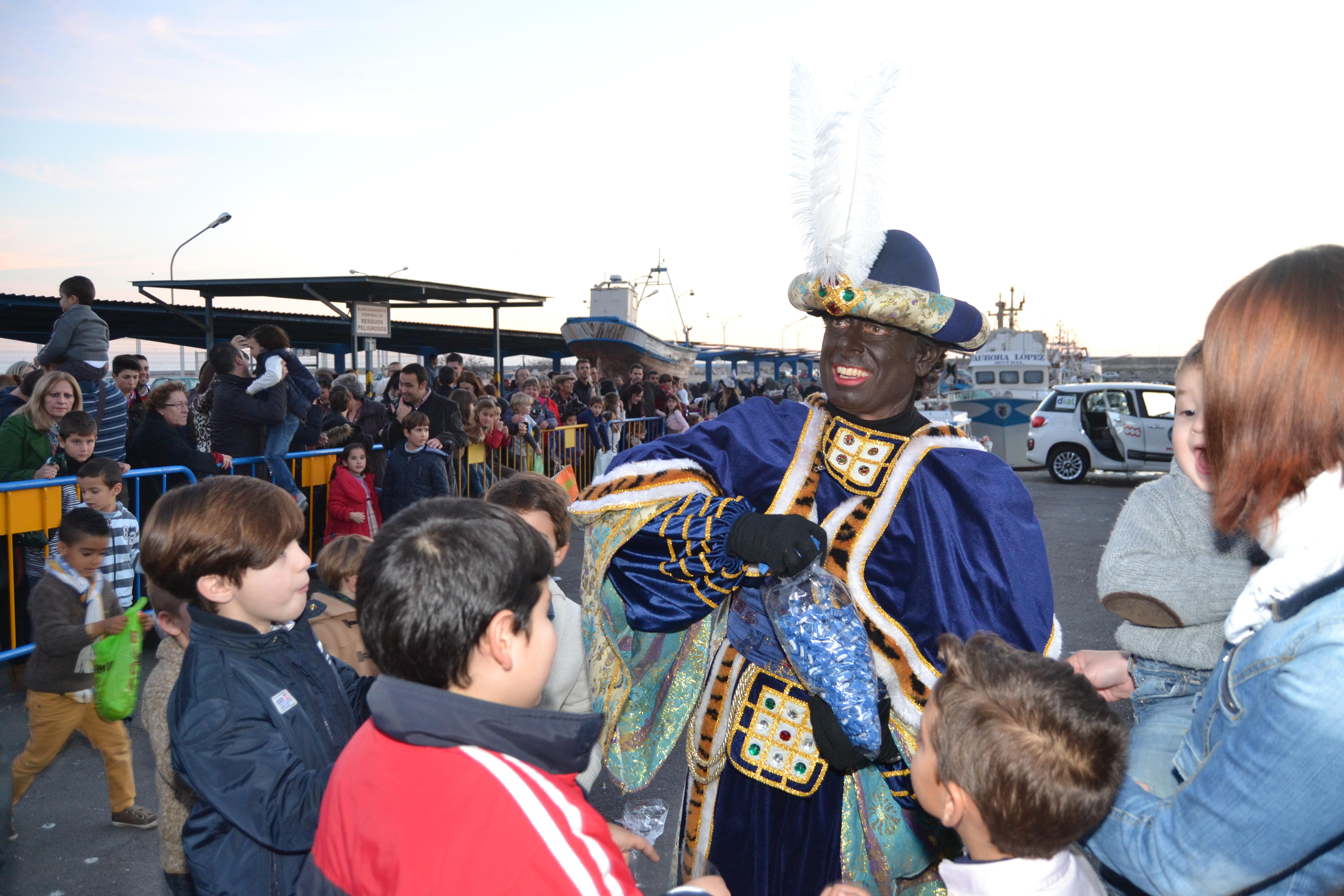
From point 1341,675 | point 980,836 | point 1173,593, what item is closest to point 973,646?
point 980,836

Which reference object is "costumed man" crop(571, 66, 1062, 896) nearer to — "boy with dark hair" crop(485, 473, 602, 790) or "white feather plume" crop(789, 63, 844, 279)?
"white feather plume" crop(789, 63, 844, 279)

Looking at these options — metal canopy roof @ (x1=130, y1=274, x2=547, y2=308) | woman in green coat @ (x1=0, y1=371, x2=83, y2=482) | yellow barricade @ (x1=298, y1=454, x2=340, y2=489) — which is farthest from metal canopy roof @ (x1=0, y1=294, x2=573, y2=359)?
woman in green coat @ (x1=0, y1=371, x2=83, y2=482)

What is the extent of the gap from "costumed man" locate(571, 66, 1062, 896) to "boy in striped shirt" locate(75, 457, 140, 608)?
3.33 metres

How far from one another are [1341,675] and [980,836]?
572mm

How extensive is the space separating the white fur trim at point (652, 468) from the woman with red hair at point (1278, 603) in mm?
1146

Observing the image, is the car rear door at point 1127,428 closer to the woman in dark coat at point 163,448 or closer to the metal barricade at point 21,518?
the woman in dark coat at point 163,448

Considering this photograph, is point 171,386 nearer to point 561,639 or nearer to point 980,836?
point 561,639

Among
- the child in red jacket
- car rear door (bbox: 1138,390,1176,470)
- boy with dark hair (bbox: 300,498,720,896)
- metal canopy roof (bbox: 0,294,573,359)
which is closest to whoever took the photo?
boy with dark hair (bbox: 300,498,720,896)

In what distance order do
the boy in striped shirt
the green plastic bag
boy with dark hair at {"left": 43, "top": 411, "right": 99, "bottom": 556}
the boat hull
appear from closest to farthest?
the green plastic bag → the boy in striped shirt → boy with dark hair at {"left": 43, "top": 411, "right": 99, "bottom": 556} → the boat hull

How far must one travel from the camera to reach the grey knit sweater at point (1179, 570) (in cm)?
150

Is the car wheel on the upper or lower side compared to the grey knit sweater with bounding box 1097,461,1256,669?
lower

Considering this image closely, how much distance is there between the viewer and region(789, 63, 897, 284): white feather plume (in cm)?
198

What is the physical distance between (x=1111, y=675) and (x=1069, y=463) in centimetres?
1341

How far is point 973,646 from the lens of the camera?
1.41 metres
